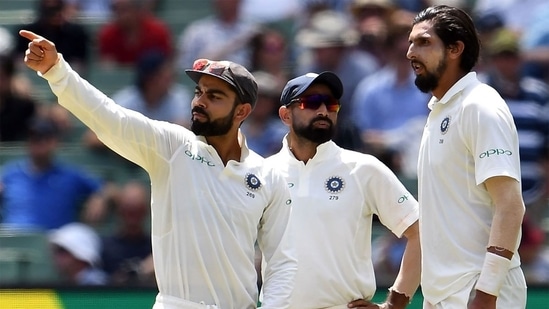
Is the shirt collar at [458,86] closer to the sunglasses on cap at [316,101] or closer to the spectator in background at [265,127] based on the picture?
the sunglasses on cap at [316,101]

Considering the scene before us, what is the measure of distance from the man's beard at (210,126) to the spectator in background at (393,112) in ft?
11.9

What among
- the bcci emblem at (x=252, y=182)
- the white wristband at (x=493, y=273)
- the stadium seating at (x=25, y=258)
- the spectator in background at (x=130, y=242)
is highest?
the bcci emblem at (x=252, y=182)

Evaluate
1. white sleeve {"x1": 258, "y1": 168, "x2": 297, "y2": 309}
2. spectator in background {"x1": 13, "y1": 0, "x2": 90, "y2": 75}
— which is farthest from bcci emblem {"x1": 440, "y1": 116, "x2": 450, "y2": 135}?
spectator in background {"x1": 13, "y1": 0, "x2": 90, "y2": 75}

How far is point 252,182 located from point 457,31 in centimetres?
106

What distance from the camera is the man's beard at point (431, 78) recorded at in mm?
4938

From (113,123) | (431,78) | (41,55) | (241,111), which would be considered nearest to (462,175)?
(431,78)

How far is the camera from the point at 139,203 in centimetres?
842

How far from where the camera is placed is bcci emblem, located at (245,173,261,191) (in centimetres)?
499

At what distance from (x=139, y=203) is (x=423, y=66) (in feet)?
12.7

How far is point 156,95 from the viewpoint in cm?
912

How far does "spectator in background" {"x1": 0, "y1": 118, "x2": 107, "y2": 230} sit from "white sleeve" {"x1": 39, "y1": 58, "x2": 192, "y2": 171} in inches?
147

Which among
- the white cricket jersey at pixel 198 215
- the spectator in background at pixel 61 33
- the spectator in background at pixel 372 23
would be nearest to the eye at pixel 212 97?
the white cricket jersey at pixel 198 215

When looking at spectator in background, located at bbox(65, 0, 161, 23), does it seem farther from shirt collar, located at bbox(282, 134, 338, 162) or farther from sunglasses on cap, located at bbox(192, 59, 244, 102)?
sunglasses on cap, located at bbox(192, 59, 244, 102)

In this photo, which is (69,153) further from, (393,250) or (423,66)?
(423,66)
